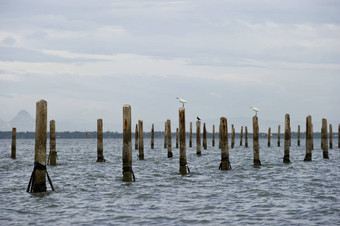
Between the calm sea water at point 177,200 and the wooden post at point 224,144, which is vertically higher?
the wooden post at point 224,144

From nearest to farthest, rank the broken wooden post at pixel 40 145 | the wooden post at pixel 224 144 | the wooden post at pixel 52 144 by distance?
the broken wooden post at pixel 40 145 < the wooden post at pixel 224 144 < the wooden post at pixel 52 144

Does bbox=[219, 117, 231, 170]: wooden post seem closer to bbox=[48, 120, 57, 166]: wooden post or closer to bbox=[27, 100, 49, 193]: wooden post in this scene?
bbox=[48, 120, 57, 166]: wooden post

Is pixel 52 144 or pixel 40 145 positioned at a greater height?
pixel 40 145

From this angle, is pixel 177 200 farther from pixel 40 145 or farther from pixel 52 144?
pixel 52 144

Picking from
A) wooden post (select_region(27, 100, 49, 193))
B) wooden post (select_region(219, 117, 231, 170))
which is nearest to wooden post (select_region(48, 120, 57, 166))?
wooden post (select_region(219, 117, 231, 170))

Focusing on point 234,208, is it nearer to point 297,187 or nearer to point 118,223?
point 118,223

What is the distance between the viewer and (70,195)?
49.6 ft

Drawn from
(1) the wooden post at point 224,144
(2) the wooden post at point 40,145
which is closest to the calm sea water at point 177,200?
(2) the wooden post at point 40,145

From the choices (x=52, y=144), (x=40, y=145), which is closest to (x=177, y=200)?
(x=40, y=145)

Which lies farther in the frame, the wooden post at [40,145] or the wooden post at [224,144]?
the wooden post at [224,144]

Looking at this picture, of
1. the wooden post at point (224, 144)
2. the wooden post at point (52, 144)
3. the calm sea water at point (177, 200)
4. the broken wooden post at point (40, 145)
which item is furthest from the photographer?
the wooden post at point (52, 144)

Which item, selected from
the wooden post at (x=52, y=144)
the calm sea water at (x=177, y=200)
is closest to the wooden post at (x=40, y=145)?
the calm sea water at (x=177, y=200)

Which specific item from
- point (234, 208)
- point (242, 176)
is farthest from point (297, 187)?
point (234, 208)

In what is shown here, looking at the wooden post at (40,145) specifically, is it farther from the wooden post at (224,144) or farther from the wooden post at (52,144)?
the wooden post at (52,144)
